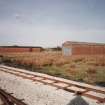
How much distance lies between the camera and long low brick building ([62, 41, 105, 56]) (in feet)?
130

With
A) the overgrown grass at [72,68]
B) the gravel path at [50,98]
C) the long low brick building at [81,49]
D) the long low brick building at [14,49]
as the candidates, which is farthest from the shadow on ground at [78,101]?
the long low brick building at [14,49]

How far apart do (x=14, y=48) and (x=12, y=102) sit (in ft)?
238

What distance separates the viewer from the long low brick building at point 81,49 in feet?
130

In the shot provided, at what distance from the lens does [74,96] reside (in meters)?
8.05

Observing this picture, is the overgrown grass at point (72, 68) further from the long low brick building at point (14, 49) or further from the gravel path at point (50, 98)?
the long low brick building at point (14, 49)

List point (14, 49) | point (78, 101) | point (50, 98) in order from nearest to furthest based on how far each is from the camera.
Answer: point (78, 101) → point (50, 98) → point (14, 49)

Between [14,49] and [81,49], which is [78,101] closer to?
[81,49]

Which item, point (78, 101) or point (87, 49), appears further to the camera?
point (87, 49)

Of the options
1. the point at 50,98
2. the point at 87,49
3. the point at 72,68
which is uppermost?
the point at 87,49

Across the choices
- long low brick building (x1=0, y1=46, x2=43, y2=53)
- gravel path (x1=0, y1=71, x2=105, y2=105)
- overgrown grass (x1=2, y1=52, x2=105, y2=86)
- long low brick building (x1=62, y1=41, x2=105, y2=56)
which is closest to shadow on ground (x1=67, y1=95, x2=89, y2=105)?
gravel path (x1=0, y1=71, x2=105, y2=105)

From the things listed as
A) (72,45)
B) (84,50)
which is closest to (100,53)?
(84,50)

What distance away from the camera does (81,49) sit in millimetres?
40938

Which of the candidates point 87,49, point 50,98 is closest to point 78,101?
point 50,98

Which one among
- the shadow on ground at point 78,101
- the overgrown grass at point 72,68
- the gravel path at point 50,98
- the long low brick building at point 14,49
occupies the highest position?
the long low brick building at point 14,49
